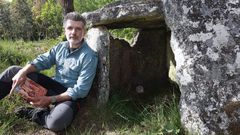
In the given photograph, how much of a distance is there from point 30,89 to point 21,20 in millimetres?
7915

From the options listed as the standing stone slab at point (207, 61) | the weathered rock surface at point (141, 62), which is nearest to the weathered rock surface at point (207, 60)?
the standing stone slab at point (207, 61)

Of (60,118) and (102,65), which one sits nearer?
(60,118)

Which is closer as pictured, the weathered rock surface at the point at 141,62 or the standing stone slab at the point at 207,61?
the standing stone slab at the point at 207,61

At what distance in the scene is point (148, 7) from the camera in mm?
4938

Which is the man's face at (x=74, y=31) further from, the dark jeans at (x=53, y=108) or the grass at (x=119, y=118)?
the grass at (x=119, y=118)

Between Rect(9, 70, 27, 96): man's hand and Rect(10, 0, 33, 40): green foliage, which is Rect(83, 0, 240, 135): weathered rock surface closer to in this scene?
Rect(9, 70, 27, 96): man's hand

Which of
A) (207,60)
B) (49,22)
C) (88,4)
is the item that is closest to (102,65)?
(207,60)

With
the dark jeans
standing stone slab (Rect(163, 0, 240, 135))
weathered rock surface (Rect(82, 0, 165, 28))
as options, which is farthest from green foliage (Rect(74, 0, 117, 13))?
standing stone slab (Rect(163, 0, 240, 135))

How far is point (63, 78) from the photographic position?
5.04 metres

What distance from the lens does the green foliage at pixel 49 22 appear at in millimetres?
11554

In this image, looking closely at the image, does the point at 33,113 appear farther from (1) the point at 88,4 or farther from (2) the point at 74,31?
(1) the point at 88,4

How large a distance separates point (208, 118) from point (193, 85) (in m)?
0.36

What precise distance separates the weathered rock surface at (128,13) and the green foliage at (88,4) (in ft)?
10.5

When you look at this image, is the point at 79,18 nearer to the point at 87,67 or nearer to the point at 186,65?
the point at 87,67
